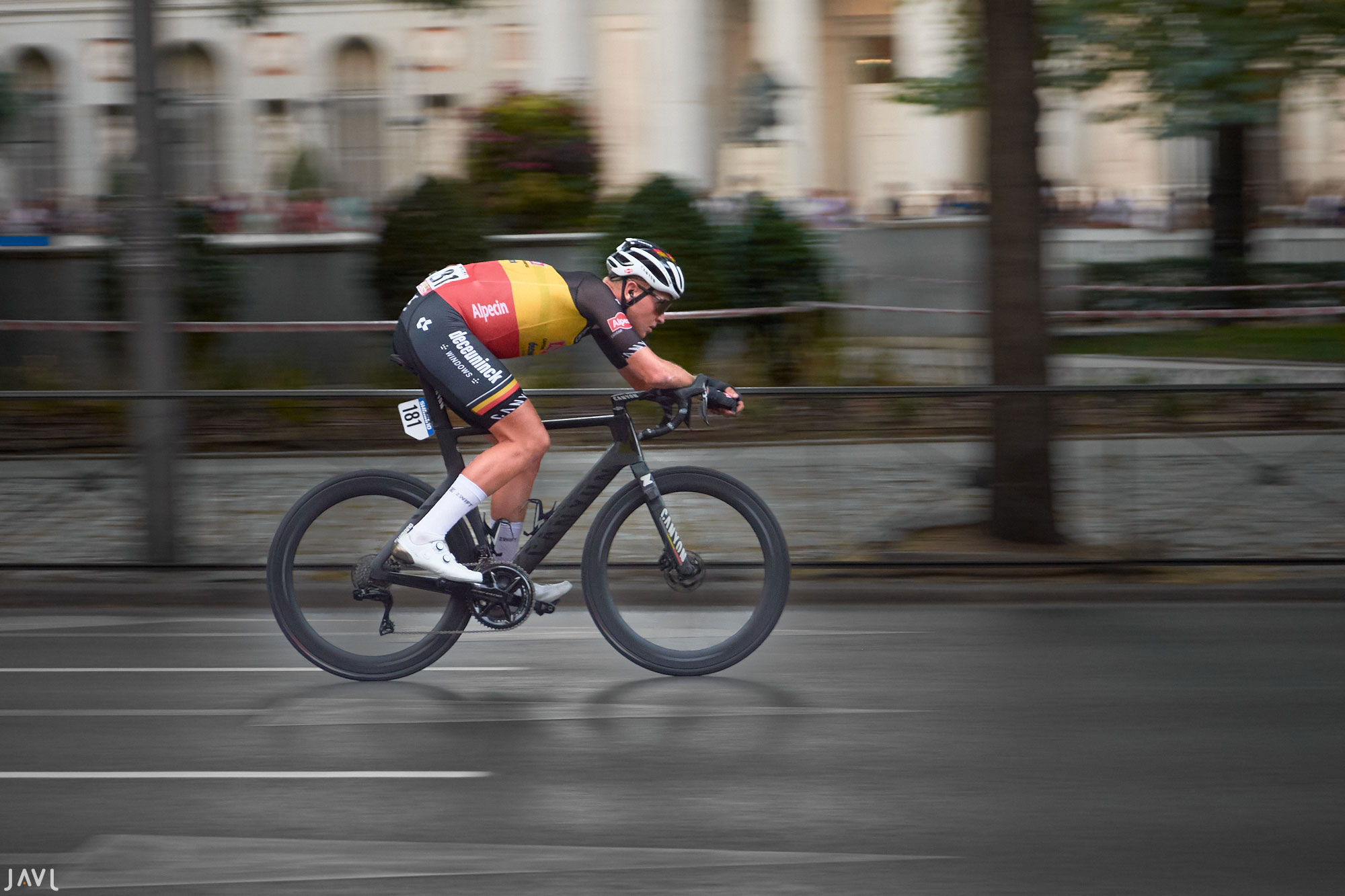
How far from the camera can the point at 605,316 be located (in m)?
5.88

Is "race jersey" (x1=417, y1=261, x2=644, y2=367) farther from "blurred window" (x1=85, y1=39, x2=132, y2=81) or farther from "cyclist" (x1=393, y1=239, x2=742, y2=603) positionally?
"blurred window" (x1=85, y1=39, x2=132, y2=81)

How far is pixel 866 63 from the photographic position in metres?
29.3

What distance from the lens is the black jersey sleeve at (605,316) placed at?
5867 mm

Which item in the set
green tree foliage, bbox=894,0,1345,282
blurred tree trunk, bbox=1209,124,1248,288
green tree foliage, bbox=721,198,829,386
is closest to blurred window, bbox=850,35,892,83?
blurred tree trunk, bbox=1209,124,1248,288

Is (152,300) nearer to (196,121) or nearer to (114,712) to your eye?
(114,712)

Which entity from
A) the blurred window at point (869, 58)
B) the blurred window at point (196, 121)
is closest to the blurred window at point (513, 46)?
the blurred window at point (196, 121)

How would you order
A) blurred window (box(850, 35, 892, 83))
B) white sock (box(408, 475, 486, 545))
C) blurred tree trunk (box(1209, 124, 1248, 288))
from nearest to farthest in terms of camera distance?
white sock (box(408, 475, 486, 545)), blurred tree trunk (box(1209, 124, 1248, 288)), blurred window (box(850, 35, 892, 83))

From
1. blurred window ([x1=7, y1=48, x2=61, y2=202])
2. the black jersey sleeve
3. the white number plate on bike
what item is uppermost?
blurred window ([x1=7, y1=48, x2=61, y2=202])

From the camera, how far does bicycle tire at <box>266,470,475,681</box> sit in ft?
20.1

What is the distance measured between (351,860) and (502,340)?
2.31 m

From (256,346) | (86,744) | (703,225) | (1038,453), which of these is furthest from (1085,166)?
(86,744)

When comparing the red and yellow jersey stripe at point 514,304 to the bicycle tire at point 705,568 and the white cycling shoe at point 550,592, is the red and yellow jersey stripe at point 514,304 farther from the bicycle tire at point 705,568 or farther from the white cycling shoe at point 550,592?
the white cycling shoe at point 550,592

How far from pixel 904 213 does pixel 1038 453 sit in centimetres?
1472

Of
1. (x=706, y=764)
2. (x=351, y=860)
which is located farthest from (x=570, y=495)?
(x=351, y=860)
